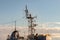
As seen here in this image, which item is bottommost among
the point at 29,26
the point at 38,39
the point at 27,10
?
the point at 38,39

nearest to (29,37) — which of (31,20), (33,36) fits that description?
(33,36)

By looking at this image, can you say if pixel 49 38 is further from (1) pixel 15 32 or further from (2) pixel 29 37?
(1) pixel 15 32

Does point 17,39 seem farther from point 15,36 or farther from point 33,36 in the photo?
point 33,36

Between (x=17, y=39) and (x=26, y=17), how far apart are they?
5.17 metres

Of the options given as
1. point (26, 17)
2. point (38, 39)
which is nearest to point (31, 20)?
point (26, 17)

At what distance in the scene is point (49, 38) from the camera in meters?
41.2

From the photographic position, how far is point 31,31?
4031 centimetres

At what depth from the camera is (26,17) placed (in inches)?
1617

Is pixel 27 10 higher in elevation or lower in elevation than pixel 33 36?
higher

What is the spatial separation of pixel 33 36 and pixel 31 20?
3.48 metres

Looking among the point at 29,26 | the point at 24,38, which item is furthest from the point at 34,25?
the point at 24,38

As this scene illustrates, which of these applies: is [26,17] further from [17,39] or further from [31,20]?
[17,39]

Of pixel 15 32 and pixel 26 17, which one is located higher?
pixel 26 17

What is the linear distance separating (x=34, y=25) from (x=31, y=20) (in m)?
1.34
